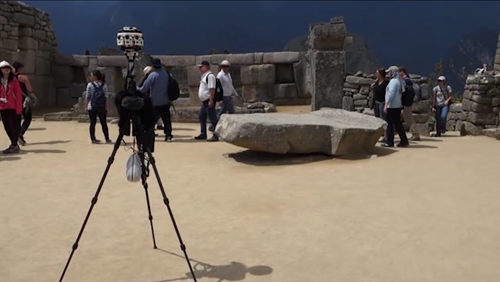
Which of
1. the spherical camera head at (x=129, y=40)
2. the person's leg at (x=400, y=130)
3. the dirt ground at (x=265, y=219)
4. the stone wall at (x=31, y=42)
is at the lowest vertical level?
the dirt ground at (x=265, y=219)

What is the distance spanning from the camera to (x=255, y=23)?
57.2 metres

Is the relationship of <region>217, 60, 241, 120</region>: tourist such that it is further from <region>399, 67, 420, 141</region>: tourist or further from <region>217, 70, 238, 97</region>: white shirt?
<region>399, 67, 420, 141</region>: tourist

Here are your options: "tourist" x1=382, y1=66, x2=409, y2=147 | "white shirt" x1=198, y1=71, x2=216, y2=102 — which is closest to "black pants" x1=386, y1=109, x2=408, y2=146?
"tourist" x1=382, y1=66, x2=409, y2=147

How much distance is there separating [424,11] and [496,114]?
46.5 meters

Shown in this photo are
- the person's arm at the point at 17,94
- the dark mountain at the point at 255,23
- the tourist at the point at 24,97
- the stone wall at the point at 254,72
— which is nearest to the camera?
the person's arm at the point at 17,94

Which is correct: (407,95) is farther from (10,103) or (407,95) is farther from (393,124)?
(10,103)

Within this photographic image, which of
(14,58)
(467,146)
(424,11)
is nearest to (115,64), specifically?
(14,58)

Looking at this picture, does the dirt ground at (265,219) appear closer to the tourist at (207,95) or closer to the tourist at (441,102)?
the tourist at (207,95)

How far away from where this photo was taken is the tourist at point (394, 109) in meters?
8.73

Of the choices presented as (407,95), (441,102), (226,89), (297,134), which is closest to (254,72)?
(441,102)

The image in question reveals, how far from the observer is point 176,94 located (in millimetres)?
9742

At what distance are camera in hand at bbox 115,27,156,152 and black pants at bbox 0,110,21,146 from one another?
534 cm

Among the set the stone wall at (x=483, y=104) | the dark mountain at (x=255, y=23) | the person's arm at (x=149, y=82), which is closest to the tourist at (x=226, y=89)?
the person's arm at (x=149, y=82)

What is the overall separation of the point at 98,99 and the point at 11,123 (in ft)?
5.37
